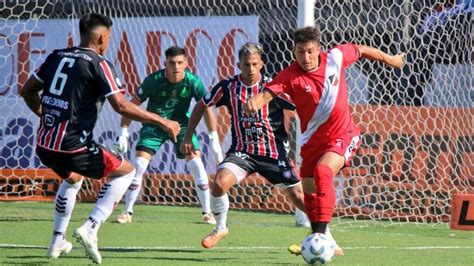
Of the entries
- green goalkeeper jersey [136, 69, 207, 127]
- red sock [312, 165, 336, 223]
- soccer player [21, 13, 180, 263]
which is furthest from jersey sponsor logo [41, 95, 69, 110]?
green goalkeeper jersey [136, 69, 207, 127]

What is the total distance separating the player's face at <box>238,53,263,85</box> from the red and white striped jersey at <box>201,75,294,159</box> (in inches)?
2.2

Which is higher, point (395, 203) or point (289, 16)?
point (289, 16)

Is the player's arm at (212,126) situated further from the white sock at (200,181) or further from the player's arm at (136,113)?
the player's arm at (136,113)

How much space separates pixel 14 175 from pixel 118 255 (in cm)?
774

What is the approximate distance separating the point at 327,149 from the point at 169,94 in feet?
14.8

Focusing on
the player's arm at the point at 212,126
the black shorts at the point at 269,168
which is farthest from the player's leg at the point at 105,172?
the player's arm at the point at 212,126

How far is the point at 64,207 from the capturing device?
29.7 feet

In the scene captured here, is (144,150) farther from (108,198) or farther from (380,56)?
(108,198)

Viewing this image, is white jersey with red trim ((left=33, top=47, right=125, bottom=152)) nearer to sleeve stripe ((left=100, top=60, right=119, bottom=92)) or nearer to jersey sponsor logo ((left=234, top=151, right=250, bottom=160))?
sleeve stripe ((left=100, top=60, right=119, bottom=92))

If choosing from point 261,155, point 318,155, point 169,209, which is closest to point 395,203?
point 169,209

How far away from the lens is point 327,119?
941 cm

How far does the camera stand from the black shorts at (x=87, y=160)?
8.79 meters

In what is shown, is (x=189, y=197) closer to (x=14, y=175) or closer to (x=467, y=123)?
(x=14, y=175)

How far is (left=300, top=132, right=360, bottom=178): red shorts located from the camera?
366 inches
